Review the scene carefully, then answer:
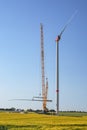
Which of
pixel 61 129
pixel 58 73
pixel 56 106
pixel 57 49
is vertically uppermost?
pixel 57 49

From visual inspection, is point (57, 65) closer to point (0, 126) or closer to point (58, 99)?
point (58, 99)

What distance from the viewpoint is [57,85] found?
13512 centimetres

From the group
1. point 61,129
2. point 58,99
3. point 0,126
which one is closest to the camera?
point 61,129

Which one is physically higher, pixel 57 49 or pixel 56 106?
pixel 57 49

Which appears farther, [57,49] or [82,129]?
[57,49]

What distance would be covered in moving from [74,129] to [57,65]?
73184 millimetres

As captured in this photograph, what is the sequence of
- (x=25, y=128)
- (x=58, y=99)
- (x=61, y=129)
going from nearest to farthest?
1. (x=61, y=129)
2. (x=25, y=128)
3. (x=58, y=99)

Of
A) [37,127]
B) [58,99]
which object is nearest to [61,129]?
[37,127]

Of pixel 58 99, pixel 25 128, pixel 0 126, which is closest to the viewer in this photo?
pixel 25 128

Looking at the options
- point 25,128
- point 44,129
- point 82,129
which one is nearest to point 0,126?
point 25,128

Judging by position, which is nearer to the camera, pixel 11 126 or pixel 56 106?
pixel 11 126

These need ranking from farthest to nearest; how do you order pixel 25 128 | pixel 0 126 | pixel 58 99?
pixel 58 99
pixel 0 126
pixel 25 128

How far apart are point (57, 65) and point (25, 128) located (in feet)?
232

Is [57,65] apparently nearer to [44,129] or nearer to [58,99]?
[58,99]
